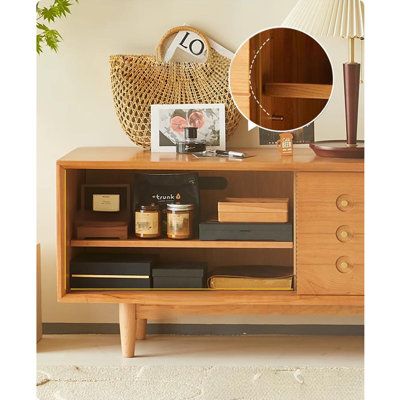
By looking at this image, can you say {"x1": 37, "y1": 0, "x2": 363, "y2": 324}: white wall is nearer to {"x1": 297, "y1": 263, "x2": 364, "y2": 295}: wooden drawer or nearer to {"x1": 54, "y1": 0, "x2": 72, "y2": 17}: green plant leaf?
{"x1": 54, "y1": 0, "x2": 72, "y2": 17}: green plant leaf

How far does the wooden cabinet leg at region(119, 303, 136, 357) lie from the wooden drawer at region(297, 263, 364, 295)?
55cm

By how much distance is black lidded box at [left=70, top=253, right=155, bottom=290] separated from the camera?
8.50 ft

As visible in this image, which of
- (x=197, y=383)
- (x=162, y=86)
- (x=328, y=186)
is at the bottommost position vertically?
(x=197, y=383)

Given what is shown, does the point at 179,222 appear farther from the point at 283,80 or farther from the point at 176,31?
the point at 283,80

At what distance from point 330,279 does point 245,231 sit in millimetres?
306

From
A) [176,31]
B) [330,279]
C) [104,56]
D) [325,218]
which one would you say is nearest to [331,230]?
[325,218]

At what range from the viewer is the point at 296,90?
6.11ft

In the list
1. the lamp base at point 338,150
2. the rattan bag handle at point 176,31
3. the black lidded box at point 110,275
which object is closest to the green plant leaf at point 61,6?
the rattan bag handle at point 176,31

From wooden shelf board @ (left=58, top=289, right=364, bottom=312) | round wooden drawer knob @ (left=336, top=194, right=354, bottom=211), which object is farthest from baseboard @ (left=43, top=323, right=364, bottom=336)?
round wooden drawer knob @ (left=336, top=194, right=354, bottom=211)

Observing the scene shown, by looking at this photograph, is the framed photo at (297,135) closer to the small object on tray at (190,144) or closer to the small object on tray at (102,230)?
the small object on tray at (190,144)

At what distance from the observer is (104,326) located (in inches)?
117

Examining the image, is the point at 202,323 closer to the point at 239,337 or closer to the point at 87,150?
the point at 239,337

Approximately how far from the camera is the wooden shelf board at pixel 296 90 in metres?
1.84
